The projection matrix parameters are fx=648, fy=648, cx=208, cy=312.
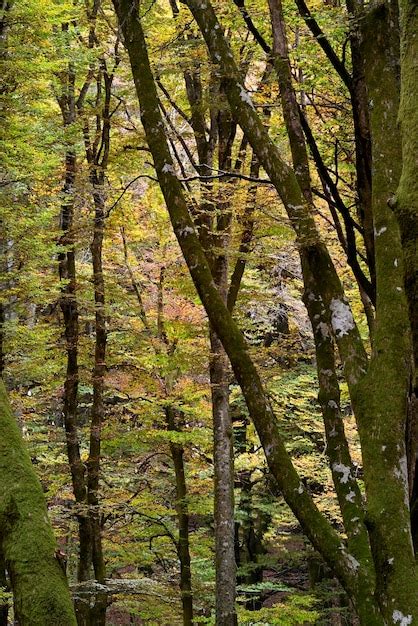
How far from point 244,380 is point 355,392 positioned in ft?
2.69

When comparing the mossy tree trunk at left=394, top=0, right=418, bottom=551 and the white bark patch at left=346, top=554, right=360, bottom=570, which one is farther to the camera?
the white bark patch at left=346, top=554, right=360, bottom=570

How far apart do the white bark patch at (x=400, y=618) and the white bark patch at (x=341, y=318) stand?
5.31ft

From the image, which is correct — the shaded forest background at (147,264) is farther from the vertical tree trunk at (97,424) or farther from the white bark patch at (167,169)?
the white bark patch at (167,169)

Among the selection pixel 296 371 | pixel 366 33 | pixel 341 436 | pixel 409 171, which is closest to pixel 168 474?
pixel 296 371

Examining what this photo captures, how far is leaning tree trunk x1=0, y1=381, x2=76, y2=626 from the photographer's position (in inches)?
89.0

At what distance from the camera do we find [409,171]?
1.75 metres

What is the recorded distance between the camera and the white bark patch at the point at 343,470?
400cm

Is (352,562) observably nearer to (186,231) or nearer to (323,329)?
(323,329)

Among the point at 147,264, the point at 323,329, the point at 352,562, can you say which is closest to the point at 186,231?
the point at 323,329

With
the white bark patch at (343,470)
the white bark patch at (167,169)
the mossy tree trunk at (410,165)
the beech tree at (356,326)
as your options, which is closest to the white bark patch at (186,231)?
the beech tree at (356,326)

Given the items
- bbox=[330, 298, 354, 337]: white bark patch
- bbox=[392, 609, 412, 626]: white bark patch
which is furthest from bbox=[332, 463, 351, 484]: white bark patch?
bbox=[392, 609, 412, 626]: white bark patch

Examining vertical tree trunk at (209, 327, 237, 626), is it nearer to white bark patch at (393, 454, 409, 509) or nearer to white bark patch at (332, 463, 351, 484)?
white bark patch at (332, 463, 351, 484)

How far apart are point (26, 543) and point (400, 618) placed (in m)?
1.65

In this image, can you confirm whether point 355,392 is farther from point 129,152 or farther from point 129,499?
point 129,499
